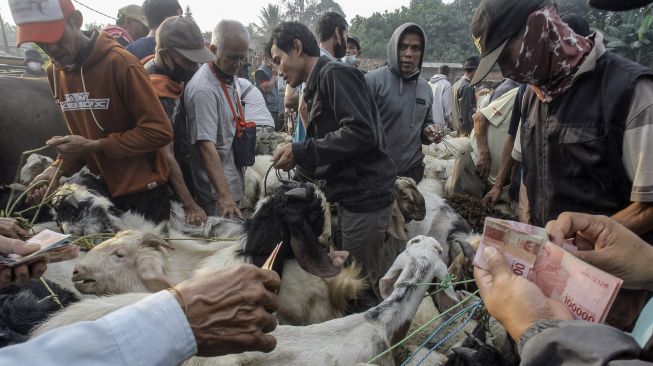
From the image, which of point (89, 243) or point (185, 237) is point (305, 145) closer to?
point (185, 237)

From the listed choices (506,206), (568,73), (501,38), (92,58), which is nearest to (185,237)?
(92,58)

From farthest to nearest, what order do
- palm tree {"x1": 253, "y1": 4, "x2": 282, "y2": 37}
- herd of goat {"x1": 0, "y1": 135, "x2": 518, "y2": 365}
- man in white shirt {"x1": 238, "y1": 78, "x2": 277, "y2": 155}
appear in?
palm tree {"x1": 253, "y1": 4, "x2": 282, "y2": 37} → man in white shirt {"x1": 238, "y1": 78, "x2": 277, "y2": 155} → herd of goat {"x1": 0, "y1": 135, "x2": 518, "y2": 365}

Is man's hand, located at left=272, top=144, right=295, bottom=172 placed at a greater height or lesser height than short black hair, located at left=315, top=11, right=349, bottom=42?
lesser

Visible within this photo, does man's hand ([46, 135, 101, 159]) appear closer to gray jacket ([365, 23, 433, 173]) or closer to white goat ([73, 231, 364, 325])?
white goat ([73, 231, 364, 325])

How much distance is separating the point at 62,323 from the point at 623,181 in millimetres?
2545

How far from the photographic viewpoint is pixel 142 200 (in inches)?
135

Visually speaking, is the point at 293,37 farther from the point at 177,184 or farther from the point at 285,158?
the point at 177,184

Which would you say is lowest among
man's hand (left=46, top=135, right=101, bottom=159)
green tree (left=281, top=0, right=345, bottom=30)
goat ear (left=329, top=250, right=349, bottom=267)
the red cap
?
goat ear (left=329, top=250, right=349, bottom=267)

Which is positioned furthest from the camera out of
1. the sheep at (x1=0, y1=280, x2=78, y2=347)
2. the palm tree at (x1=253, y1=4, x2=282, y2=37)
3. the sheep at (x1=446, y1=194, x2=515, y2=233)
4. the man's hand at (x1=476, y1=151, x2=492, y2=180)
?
the palm tree at (x1=253, y1=4, x2=282, y2=37)

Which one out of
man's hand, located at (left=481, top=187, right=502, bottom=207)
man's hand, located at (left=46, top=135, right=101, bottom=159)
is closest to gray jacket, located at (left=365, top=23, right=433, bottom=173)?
man's hand, located at (left=481, top=187, right=502, bottom=207)

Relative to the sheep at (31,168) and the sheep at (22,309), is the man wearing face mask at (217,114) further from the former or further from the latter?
the sheep at (22,309)

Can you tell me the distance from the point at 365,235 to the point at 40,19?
2687mm

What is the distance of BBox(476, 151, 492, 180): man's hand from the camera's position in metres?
5.38

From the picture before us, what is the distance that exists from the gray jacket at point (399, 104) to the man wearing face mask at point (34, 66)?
674 centimetres
